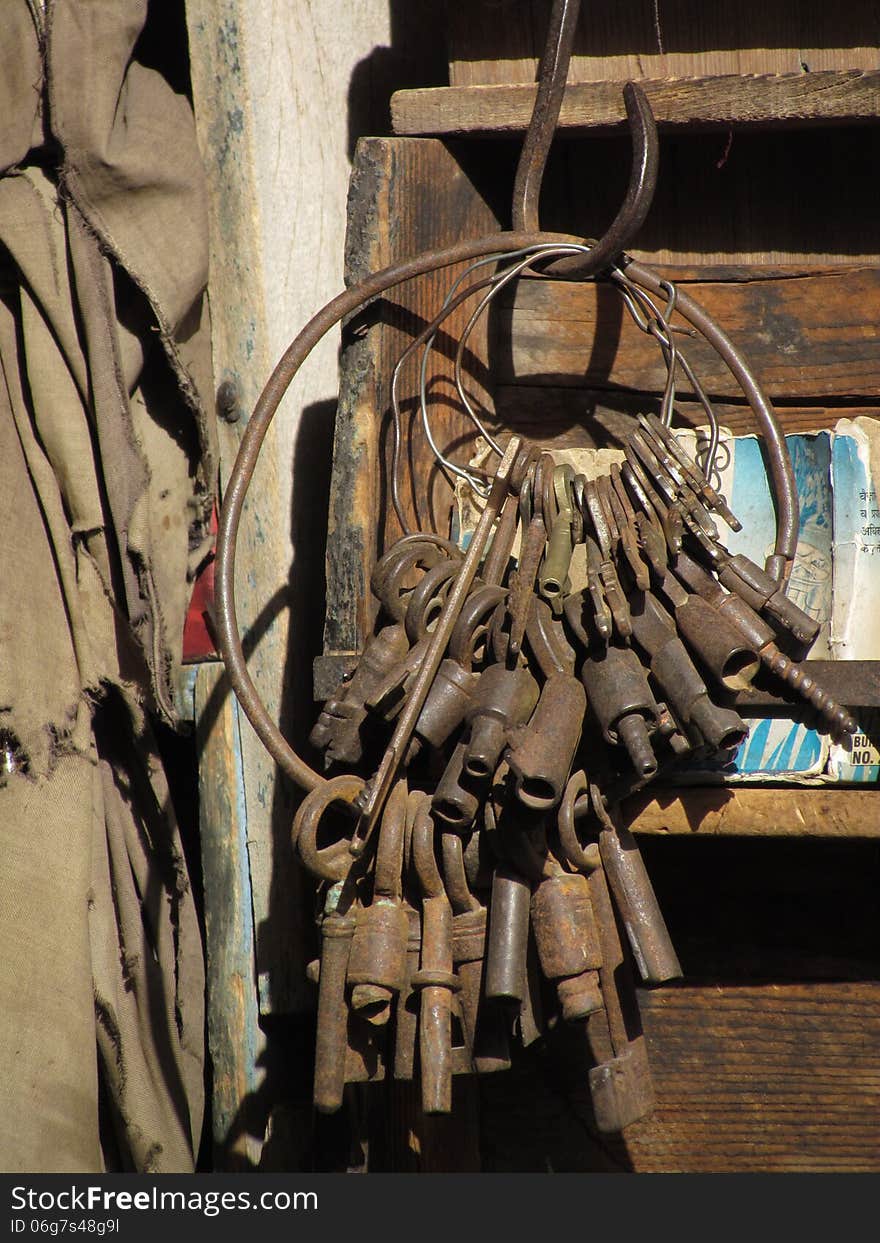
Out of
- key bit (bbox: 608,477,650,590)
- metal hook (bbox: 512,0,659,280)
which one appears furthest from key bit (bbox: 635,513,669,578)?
metal hook (bbox: 512,0,659,280)

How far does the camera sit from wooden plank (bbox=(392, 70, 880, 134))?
1072 mm

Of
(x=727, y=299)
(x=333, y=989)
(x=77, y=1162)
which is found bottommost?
(x=77, y=1162)

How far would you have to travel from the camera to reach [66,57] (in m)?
1.10

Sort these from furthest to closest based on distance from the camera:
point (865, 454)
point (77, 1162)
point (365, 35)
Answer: point (365, 35), point (865, 454), point (77, 1162)

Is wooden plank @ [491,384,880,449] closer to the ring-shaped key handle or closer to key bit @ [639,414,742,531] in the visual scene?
key bit @ [639,414,742,531]

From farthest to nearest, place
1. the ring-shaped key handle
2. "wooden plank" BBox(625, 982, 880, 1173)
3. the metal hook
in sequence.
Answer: "wooden plank" BBox(625, 982, 880, 1173) → the metal hook → the ring-shaped key handle

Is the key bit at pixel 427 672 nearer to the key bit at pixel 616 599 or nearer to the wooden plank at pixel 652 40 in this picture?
the key bit at pixel 616 599

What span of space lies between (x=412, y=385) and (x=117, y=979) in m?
0.62

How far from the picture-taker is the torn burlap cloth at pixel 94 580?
1.04m

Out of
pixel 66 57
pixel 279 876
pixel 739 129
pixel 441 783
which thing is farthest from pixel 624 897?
pixel 66 57

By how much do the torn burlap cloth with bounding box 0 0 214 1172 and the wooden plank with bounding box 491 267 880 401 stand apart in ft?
1.10

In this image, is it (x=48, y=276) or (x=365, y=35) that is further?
(x=365, y=35)

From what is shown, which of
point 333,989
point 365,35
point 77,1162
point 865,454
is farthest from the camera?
point 365,35

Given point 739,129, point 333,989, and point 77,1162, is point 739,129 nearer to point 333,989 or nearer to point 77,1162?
point 333,989
